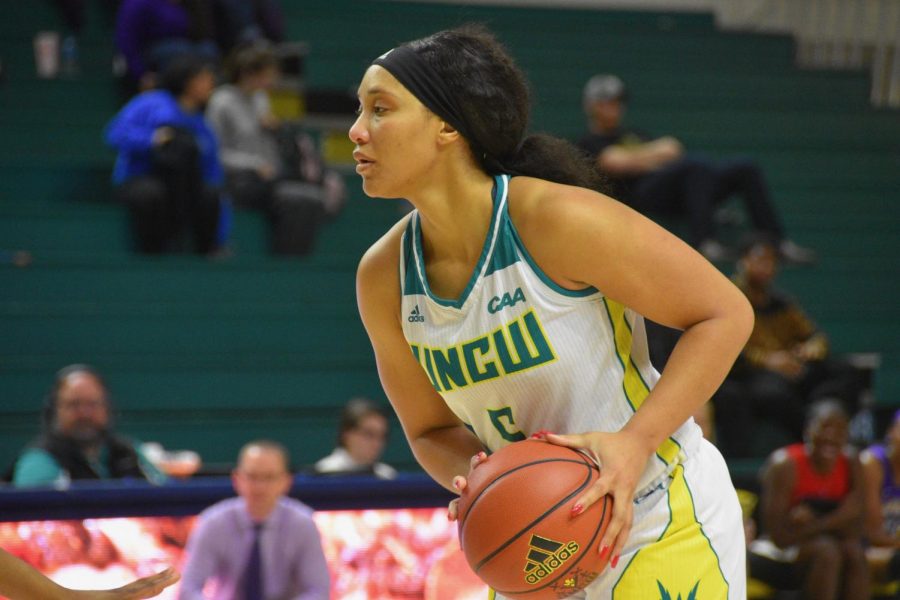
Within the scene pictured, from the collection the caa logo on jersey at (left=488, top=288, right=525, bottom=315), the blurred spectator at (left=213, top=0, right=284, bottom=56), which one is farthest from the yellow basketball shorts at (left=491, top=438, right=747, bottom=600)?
the blurred spectator at (left=213, top=0, right=284, bottom=56)

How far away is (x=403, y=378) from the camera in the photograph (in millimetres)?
2670

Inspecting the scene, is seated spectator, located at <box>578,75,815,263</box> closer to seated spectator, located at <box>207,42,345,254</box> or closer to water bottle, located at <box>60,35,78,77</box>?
seated spectator, located at <box>207,42,345,254</box>

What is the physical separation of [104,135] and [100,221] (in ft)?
3.78

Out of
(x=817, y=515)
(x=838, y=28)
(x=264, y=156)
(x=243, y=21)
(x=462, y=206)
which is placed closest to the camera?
(x=462, y=206)

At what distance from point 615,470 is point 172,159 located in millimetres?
5411

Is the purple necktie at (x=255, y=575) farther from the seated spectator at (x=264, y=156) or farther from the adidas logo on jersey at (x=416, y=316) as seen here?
the seated spectator at (x=264, y=156)

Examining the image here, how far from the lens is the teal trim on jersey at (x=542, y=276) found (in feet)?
7.66

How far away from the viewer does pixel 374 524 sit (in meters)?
5.03

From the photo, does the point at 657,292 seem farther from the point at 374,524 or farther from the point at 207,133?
the point at 207,133

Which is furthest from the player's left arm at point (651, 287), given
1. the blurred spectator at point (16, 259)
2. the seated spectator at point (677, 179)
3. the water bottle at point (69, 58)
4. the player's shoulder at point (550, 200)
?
the water bottle at point (69, 58)

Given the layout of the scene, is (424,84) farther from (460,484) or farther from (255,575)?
(255,575)

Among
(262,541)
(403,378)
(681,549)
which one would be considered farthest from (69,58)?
(681,549)

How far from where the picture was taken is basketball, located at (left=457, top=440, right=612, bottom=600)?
7.12 ft

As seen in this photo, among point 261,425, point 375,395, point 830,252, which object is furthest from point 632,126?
point 261,425
